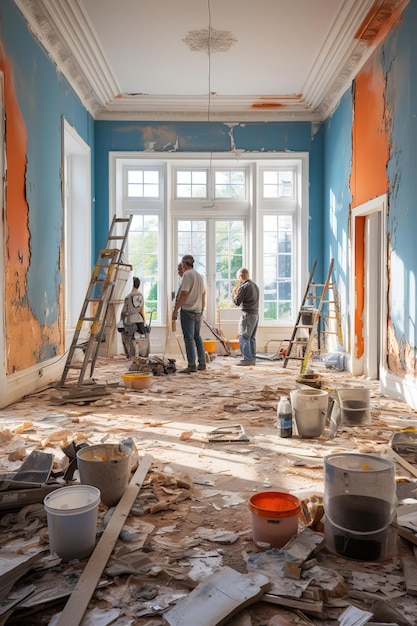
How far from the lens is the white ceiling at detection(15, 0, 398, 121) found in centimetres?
619

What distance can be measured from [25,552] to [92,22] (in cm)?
643

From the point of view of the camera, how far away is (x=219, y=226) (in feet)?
33.0

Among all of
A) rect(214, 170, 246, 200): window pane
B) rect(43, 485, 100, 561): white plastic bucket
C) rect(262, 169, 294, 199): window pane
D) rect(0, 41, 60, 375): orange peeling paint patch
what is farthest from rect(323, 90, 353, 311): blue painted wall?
rect(43, 485, 100, 561): white plastic bucket

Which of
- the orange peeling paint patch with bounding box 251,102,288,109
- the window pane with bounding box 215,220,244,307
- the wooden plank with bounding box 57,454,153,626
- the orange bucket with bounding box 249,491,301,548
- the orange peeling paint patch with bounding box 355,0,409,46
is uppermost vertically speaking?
the orange peeling paint patch with bounding box 251,102,288,109

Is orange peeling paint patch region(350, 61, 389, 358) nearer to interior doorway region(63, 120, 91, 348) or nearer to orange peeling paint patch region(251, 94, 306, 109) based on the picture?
orange peeling paint patch region(251, 94, 306, 109)

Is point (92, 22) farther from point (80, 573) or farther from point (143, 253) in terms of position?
Answer: point (80, 573)

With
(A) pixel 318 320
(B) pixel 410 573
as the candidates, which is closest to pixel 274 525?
(B) pixel 410 573

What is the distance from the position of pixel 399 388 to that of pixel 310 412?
6.77 feet

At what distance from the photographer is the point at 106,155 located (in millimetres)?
9570

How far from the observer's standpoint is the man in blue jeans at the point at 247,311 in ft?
27.1

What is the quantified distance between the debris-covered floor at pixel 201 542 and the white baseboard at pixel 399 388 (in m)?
0.78

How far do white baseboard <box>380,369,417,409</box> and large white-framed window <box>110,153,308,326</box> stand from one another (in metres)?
4.09

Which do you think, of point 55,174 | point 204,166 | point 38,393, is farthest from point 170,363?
point 204,166

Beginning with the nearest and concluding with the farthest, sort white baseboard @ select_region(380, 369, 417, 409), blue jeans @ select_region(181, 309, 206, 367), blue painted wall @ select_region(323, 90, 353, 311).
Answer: white baseboard @ select_region(380, 369, 417, 409) < blue jeans @ select_region(181, 309, 206, 367) < blue painted wall @ select_region(323, 90, 353, 311)
